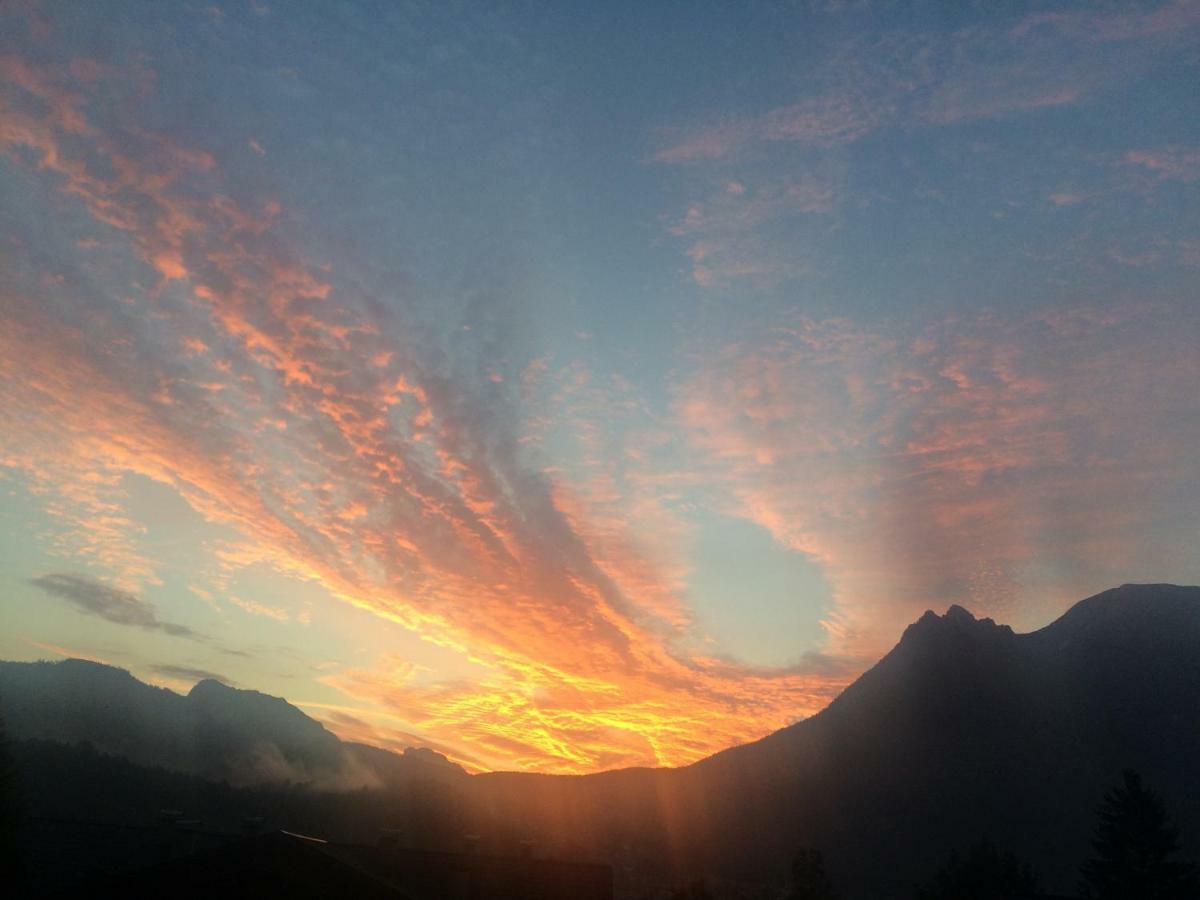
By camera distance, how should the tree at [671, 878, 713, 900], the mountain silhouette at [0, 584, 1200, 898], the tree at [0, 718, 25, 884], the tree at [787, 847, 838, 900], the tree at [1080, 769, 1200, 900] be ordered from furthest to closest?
the mountain silhouette at [0, 584, 1200, 898]
the tree at [787, 847, 838, 900]
the tree at [1080, 769, 1200, 900]
the tree at [671, 878, 713, 900]
the tree at [0, 718, 25, 884]

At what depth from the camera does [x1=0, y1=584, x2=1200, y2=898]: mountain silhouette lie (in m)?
136

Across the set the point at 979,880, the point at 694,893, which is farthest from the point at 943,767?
the point at 694,893

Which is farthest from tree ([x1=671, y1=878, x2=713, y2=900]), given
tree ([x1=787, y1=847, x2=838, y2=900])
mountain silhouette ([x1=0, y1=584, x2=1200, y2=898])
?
mountain silhouette ([x1=0, y1=584, x2=1200, y2=898])

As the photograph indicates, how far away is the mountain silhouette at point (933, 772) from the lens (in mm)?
135500

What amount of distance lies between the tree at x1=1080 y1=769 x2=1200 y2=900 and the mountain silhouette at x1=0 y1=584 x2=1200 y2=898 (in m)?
54.6

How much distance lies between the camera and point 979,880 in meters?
69.3

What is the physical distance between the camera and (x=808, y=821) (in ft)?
488

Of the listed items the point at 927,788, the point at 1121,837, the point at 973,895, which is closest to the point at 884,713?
the point at 927,788

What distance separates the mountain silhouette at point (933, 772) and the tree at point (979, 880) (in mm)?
60696

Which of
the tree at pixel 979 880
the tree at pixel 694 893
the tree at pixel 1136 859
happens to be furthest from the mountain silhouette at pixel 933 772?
the tree at pixel 694 893

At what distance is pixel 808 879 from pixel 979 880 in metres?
16.7

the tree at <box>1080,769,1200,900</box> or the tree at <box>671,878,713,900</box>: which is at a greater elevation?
the tree at <box>1080,769,1200,900</box>

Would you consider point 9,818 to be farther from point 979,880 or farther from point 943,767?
point 943,767

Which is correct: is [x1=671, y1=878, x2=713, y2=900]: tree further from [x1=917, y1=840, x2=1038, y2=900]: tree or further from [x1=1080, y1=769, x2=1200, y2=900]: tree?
[x1=1080, y1=769, x2=1200, y2=900]: tree
